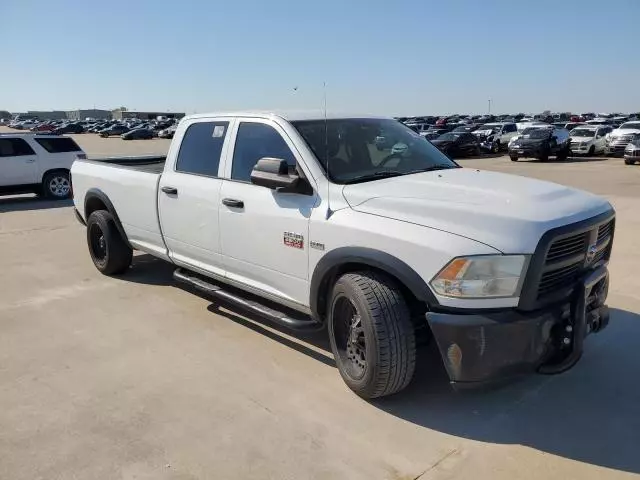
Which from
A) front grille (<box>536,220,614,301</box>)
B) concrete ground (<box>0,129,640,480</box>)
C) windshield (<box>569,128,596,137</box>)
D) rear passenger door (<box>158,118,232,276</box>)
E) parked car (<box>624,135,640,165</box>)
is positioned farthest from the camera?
windshield (<box>569,128,596,137</box>)

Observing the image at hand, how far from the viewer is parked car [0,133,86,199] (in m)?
13.5

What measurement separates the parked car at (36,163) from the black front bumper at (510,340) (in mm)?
12706

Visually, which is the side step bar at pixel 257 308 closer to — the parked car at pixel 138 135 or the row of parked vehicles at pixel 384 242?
the row of parked vehicles at pixel 384 242

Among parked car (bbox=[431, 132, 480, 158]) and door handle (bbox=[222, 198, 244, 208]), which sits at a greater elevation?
door handle (bbox=[222, 198, 244, 208])

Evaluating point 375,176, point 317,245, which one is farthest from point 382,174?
point 317,245

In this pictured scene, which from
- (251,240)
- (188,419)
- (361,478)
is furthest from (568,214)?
(188,419)

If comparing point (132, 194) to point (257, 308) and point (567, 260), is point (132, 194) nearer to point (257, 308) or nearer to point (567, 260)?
point (257, 308)

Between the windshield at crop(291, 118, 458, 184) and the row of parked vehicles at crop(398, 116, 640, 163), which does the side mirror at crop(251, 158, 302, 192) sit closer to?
the windshield at crop(291, 118, 458, 184)

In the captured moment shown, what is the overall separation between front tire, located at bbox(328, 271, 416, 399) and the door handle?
118 centimetres

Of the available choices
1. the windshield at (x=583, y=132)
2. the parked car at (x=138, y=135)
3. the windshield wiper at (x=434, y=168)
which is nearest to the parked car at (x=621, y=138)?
the windshield at (x=583, y=132)

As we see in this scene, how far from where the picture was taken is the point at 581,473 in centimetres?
288

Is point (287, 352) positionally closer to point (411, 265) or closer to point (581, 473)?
point (411, 265)

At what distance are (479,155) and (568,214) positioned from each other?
29.1 meters

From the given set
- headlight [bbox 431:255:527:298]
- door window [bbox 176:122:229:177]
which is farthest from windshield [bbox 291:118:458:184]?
headlight [bbox 431:255:527:298]
